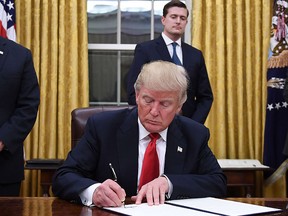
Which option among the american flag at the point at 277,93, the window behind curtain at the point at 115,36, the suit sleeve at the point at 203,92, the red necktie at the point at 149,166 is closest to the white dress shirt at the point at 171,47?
the suit sleeve at the point at 203,92

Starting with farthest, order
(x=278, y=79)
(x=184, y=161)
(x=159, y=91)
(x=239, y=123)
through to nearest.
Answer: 1. (x=239, y=123)
2. (x=278, y=79)
3. (x=184, y=161)
4. (x=159, y=91)

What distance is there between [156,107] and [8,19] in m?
3.48

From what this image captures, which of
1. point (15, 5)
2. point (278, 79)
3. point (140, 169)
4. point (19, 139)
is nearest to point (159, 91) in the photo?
point (140, 169)

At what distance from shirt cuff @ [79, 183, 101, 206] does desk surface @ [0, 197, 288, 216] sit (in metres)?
0.03

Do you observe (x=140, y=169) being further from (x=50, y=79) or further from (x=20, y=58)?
(x=50, y=79)

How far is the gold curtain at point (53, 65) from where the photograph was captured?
5590mm

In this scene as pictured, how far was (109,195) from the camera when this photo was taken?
201cm

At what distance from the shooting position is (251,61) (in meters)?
5.72

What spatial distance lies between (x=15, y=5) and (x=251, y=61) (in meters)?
2.50

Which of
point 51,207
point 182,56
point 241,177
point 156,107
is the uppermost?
point 182,56

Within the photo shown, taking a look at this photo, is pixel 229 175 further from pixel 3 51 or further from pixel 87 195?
pixel 87 195

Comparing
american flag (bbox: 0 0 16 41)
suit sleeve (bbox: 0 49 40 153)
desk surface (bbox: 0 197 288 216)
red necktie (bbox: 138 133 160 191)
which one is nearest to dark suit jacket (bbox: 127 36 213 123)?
suit sleeve (bbox: 0 49 40 153)

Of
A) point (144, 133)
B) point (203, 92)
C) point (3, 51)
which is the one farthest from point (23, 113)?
point (203, 92)

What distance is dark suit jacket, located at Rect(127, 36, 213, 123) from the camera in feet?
14.2
